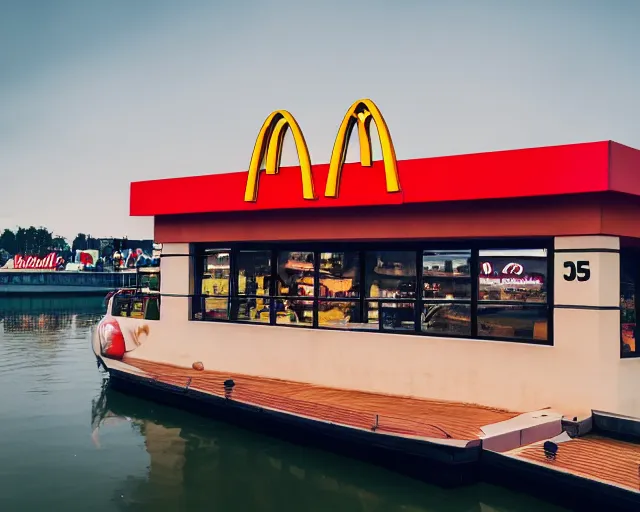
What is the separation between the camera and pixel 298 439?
43.1 ft

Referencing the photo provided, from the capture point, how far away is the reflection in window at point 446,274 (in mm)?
13648

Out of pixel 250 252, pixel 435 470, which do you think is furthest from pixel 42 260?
pixel 435 470

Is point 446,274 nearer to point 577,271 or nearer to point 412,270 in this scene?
point 412,270

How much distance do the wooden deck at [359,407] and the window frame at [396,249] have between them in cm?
140

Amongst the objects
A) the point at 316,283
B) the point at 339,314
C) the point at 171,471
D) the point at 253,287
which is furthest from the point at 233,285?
the point at 171,471

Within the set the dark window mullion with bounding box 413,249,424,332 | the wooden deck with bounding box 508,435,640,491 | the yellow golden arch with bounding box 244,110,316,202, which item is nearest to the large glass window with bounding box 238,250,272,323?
the yellow golden arch with bounding box 244,110,316,202

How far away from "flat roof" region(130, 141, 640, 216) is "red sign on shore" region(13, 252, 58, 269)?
9390 centimetres

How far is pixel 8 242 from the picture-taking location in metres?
164

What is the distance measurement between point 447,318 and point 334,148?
4.25 metres

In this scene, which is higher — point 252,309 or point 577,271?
point 577,271

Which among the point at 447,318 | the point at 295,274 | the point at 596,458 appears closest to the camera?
the point at 596,458

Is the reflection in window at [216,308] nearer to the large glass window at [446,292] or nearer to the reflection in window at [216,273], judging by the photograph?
the reflection in window at [216,273]

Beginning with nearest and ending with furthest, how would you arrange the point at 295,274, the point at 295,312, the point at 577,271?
the point at 577,271, the point at 295,312, the point at 295,274

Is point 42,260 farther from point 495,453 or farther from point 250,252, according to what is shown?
point 495,453
